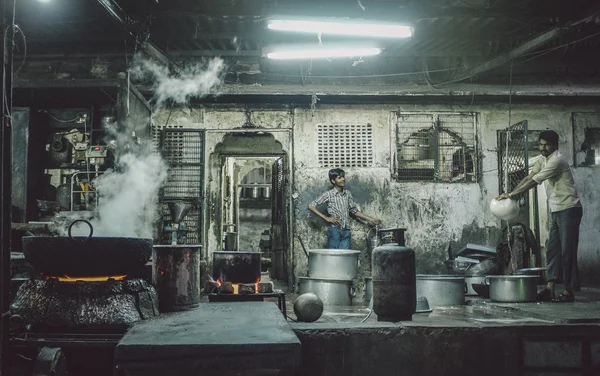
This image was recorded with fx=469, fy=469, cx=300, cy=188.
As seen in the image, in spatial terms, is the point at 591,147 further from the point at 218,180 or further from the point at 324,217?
the point at 218,180

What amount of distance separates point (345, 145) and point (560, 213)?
503cm

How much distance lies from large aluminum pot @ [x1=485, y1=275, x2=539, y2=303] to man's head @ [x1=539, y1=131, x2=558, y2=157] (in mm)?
1923

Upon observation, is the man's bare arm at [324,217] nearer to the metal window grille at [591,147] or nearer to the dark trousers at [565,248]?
the dark trousers at [565,248]

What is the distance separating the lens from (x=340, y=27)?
7281 mm

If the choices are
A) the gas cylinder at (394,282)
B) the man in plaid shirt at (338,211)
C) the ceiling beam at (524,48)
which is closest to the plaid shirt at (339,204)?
the man in plaid shirt at (338,211)

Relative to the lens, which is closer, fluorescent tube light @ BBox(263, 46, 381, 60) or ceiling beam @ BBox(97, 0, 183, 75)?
ceiling beam @ BBox(97, 0, 183, 75)

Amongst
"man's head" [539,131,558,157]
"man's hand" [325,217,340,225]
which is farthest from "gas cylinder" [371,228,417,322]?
"man's hand" [325,217,340,225]

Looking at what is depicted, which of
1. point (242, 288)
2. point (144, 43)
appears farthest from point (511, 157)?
point (144, 43)

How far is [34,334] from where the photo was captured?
3.92 meters

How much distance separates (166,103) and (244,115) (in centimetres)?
179

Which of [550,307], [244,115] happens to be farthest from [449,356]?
[244,115]

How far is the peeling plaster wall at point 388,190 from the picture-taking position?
1073cm

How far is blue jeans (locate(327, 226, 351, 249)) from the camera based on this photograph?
9820 millimetres

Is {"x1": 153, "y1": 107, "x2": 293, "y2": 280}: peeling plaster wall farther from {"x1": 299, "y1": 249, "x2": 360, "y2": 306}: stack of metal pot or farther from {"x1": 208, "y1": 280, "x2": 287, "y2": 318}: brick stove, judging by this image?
{"x1": 208, "y1": 280, "x2": 287, "y2": 318}: brick stove
